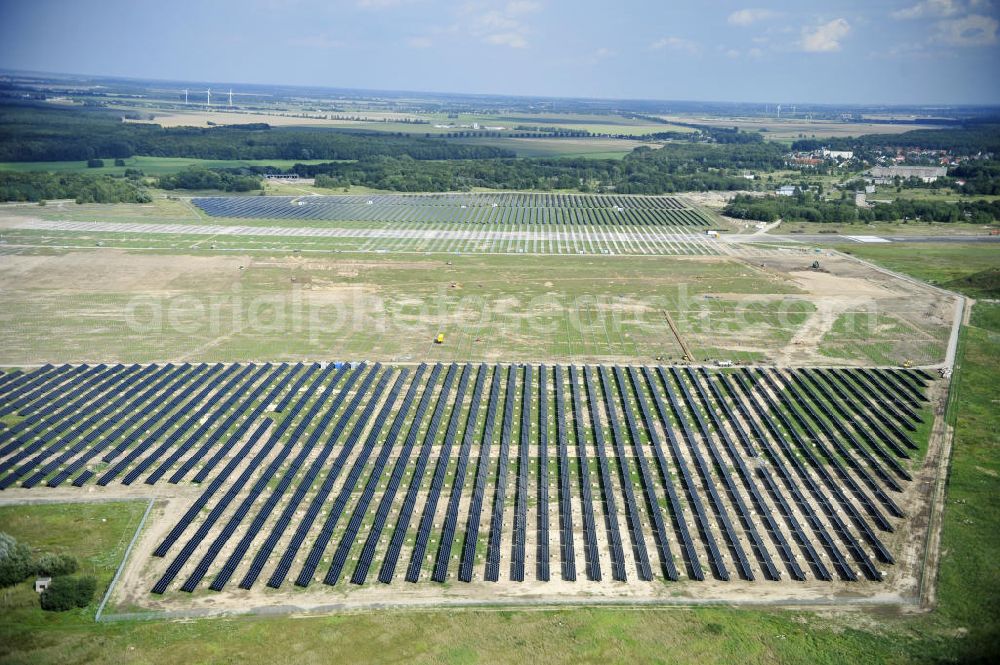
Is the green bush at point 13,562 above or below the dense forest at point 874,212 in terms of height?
below

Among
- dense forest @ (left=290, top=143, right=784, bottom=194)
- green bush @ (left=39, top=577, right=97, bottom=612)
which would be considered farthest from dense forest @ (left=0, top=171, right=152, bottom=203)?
green bush @ (left=39, top=577, right=97, bottom=612)

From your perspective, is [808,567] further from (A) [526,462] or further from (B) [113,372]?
(B) [113,372]

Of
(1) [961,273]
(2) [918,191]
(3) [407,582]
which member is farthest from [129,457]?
(2) [918,191]

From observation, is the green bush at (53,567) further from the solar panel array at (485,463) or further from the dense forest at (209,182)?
the dense forest at (209,182)

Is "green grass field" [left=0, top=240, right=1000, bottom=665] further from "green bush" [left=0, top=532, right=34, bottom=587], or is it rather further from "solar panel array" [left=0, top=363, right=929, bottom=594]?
"solar panel array" [left=0, top=363, right=929, bottom=594]

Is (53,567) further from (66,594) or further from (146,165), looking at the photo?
(146,165)

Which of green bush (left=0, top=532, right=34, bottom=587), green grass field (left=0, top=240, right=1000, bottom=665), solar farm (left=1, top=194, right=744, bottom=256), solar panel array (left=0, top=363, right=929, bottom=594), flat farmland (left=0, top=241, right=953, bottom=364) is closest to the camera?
green grass field (left=0, top=240, right=1000, bottom=665)

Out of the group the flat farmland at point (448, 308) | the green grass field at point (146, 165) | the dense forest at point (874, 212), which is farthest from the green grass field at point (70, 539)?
→ the green grass field at point (146, 165)
